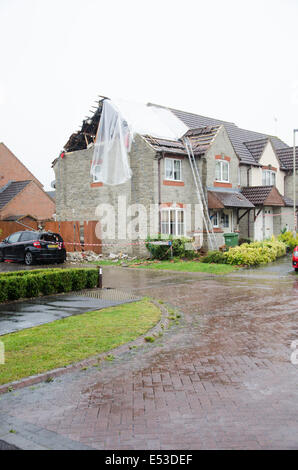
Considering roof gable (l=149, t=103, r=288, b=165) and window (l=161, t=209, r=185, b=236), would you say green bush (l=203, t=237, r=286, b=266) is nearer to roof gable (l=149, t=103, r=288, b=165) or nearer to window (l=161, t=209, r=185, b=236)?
window (l=161, t=209, r=185, b=236)

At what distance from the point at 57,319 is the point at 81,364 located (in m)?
3.03

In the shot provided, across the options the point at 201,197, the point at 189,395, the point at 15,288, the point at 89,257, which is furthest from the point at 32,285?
the point at 201,197

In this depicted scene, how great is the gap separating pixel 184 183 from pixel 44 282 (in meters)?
14.9

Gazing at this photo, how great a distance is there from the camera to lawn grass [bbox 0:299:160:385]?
671 centimetres

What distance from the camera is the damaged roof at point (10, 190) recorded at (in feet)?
131

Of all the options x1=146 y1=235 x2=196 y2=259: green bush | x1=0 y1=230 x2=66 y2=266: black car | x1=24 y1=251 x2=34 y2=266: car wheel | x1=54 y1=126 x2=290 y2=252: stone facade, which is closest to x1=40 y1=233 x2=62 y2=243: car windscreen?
x1=0 y1=230 x2=66 y2=266: black car

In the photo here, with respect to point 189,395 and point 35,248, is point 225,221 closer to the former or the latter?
point 35,248

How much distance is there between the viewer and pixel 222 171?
2770cm

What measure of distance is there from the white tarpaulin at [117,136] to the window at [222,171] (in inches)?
136

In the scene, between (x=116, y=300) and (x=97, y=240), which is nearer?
(x=116, y=300)

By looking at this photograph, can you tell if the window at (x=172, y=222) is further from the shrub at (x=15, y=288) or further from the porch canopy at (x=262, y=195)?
the shrub at (x=15, y=288)

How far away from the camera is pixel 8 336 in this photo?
8.34 m
